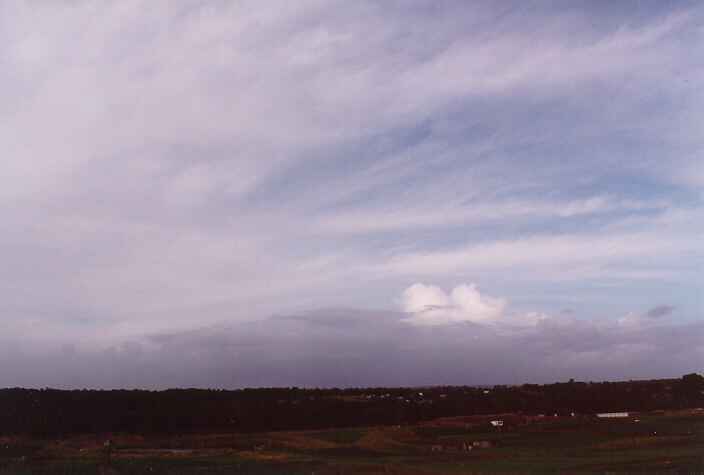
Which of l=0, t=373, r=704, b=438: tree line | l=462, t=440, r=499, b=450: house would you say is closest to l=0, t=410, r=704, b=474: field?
l=462, t=440, r=499, b=450: house

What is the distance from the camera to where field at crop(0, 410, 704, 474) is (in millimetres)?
66125

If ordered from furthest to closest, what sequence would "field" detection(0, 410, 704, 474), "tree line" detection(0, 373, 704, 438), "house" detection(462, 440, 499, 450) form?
1. "tree line" detection(0, 373, 704, 438)
2. "house" detection(462, 440, 499, 450)
3. "field" detection(0, 410, 704, 474)

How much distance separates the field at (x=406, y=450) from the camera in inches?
2603

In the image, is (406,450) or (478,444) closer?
(406,450)

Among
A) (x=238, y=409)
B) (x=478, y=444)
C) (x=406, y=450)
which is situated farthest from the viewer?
(x=238, y=409)

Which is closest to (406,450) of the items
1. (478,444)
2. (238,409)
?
(478,444)

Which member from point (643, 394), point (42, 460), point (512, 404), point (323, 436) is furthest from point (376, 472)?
point (643, 394)

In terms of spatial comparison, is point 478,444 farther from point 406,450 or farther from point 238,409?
point 238,409

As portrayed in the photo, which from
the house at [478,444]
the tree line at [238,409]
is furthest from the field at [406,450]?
the tree line at [238,409]

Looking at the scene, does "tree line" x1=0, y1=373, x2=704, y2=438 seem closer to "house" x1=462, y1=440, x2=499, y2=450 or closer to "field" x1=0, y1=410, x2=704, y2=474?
"field" x1=0, y1=410, x2=704, y2=474

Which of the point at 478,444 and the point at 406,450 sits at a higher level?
the point at 478,444

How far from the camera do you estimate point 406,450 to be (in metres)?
90.6

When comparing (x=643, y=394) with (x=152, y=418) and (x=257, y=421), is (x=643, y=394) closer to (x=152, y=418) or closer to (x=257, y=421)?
(x=257, y=421)

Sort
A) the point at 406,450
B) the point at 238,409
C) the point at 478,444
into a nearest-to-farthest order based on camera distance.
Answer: the point at 406,450 < the point at 478,444 < the point at 238,409
